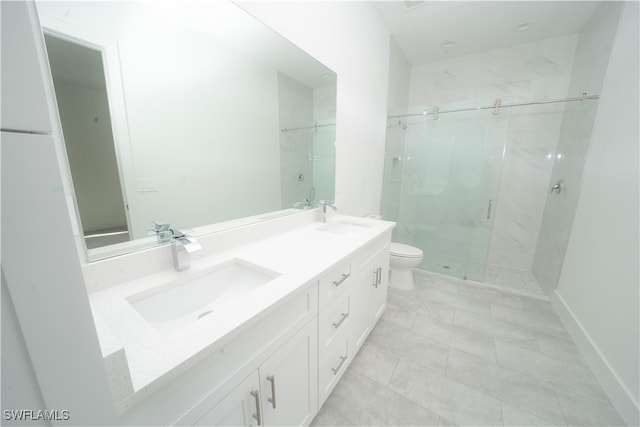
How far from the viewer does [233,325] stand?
22.8 inches

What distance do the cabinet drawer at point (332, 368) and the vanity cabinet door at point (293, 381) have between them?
0.14ft

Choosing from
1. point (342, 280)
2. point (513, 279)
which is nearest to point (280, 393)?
point (342, 280)

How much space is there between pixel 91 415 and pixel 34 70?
413 mm

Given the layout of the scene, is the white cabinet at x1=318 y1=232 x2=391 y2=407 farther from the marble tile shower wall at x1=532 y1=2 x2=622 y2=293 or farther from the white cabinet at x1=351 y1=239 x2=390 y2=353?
the marble tile shower wall at x1=532 y1=2 x2=622 y2=293

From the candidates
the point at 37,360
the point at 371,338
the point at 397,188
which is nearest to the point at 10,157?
the point at 37,360

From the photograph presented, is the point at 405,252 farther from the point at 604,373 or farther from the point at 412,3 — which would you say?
the point at 412,3

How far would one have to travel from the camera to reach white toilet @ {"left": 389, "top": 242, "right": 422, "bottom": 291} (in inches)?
86.7

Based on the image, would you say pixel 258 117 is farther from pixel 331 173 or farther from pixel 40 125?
pixel 40 125

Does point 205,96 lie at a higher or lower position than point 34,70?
higher

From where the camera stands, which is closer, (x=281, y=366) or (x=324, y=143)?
(x=281, y=366)

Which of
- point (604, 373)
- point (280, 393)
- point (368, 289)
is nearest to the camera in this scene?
point (280, 393)

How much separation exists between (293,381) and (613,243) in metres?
1.98

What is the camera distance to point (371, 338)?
1655mm

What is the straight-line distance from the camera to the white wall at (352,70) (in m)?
1.31
